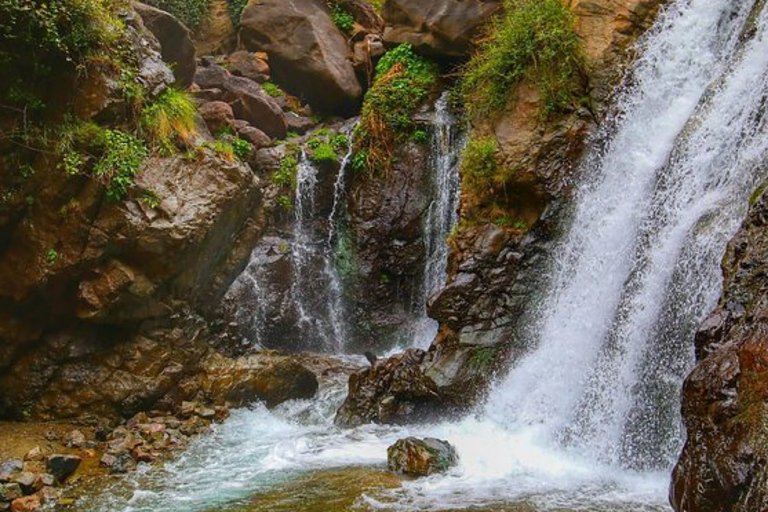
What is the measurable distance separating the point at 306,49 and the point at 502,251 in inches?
328

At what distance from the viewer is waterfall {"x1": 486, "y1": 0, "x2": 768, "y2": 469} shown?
7234 millimetres

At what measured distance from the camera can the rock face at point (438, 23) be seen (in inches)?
494

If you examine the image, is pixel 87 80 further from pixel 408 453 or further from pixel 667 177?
pixel 667 177

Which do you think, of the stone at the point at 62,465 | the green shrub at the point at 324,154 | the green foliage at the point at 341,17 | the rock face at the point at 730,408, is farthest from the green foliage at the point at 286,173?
the rock face at the point at 730,408

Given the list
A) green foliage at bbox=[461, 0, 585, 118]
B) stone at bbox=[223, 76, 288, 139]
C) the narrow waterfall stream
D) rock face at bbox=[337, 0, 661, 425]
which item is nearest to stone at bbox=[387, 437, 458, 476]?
the narrow waterfall stream

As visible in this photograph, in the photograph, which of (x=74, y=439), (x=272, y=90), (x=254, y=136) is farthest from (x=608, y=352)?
(x=272, y=90)

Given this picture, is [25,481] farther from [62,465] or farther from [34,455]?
[34,455]

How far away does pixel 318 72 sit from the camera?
15539 mm

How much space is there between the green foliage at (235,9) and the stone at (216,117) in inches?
226

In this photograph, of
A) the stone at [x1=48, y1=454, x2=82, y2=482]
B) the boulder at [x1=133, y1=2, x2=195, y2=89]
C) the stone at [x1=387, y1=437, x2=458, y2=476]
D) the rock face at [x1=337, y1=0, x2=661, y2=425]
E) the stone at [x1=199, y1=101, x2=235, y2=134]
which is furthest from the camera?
the stone at [x1=199, y1=101, x2=235, y2=134]

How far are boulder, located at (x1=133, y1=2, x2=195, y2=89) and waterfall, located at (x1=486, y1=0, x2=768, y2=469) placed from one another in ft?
25.4

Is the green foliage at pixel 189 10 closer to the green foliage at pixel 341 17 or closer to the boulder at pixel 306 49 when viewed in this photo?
the boulder at pixel 306 49

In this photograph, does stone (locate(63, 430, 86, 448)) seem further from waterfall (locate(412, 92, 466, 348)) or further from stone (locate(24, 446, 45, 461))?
waterfall (locate(412, 92, 466, 348))

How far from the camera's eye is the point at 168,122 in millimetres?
9977
